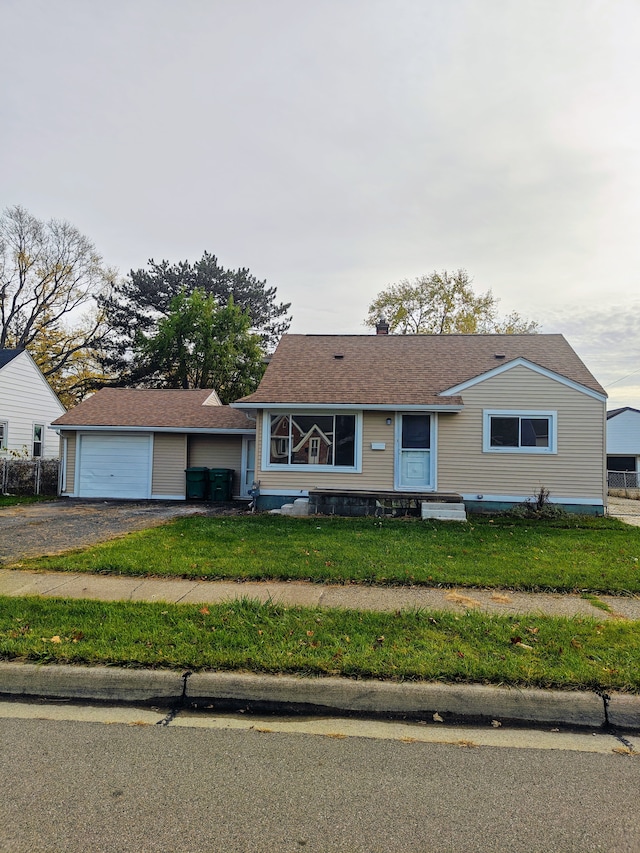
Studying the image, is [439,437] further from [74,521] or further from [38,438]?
[38,438]

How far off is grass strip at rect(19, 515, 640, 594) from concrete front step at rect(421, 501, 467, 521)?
2.73 ft

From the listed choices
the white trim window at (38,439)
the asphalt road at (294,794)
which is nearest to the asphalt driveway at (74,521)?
the asphalt road at (294,794)

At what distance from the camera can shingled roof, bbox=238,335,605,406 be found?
1484 cm

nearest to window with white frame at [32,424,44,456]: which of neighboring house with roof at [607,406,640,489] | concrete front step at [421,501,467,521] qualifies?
concrete front step at [421,501,467,521]

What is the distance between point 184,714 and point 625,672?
10.5 feet

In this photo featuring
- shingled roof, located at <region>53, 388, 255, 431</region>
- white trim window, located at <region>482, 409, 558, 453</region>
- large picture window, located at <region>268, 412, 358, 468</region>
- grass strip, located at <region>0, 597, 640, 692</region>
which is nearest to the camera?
grass strip, located at <region>0, 597, 640, 692</region>

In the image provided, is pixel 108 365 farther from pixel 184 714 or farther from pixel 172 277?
pixel 184 714

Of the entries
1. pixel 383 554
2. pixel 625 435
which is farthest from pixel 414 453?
pixel 625 435

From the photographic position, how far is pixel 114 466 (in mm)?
18297

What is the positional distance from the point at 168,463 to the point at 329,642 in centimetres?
1425

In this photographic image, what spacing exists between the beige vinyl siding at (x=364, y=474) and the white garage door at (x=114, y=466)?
515cm

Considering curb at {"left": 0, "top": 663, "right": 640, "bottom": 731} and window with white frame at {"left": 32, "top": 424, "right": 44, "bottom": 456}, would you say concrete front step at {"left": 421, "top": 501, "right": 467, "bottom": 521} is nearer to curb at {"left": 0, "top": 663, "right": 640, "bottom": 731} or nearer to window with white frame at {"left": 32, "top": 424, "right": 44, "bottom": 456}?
curb at {"left": 0, "top": 663, "right": 640, "bottom": 731}

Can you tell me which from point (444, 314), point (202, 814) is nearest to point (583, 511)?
point (202, 814)

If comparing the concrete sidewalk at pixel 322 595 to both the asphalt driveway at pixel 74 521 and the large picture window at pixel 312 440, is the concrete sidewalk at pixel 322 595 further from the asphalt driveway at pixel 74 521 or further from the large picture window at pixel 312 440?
the large picture window at pixel 312 440
